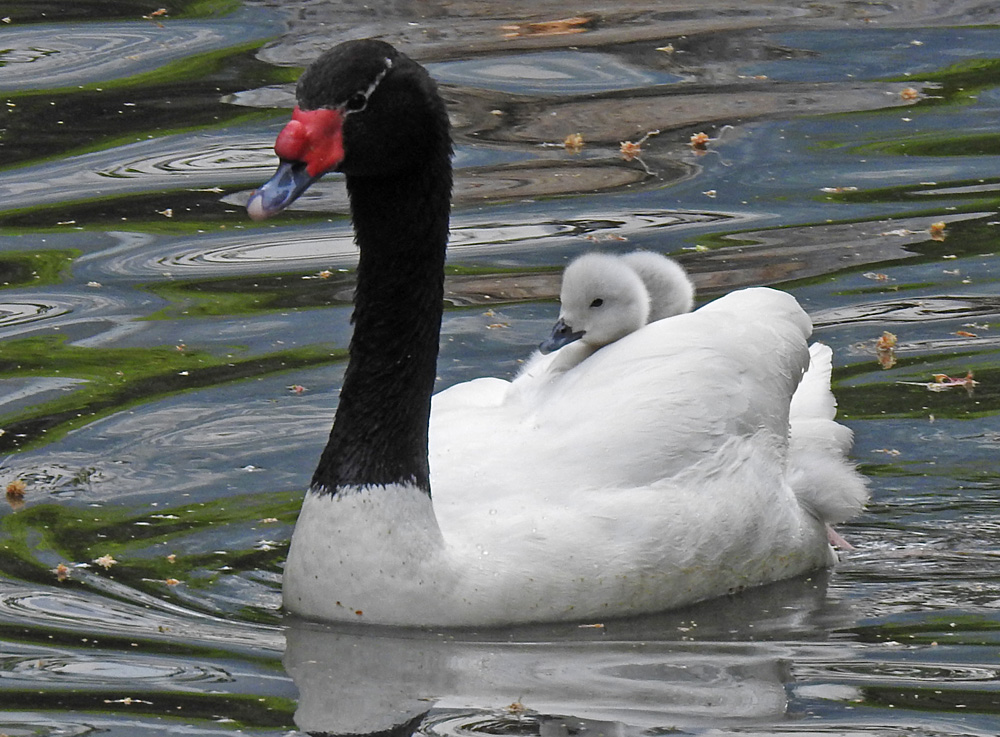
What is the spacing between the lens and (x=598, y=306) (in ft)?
24.0

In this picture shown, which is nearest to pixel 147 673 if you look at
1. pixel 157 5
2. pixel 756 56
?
pixel 756 56

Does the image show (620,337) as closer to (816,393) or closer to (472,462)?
(472,462)

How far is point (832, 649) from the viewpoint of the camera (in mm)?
6379

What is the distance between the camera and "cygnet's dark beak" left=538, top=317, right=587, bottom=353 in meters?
7.33

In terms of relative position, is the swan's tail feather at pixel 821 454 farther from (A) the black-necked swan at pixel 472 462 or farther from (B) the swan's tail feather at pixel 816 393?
(A) the black-necked swan at pixel 472 462

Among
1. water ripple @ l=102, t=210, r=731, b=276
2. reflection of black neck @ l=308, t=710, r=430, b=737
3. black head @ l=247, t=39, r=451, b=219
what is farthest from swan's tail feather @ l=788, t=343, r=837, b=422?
reflection of black neck @ l=308, t=710, r=430, b=737

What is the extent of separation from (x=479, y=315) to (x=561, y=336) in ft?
7.09

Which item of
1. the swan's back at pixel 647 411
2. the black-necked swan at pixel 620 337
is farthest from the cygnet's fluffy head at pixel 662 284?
the swan's back at pixel 647 411

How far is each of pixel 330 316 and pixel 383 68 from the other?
3380 millimetres

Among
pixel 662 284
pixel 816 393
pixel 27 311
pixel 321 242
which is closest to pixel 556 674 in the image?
pixel 662 284

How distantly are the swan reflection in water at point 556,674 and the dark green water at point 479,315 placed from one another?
0.04 feet

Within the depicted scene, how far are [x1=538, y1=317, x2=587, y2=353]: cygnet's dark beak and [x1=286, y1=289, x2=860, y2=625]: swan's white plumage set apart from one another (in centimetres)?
13

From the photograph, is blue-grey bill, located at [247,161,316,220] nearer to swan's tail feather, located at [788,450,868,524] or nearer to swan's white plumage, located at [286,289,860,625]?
swan's white plumage, located at [286,289,860,625]

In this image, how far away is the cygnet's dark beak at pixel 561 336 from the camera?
24.1ft
